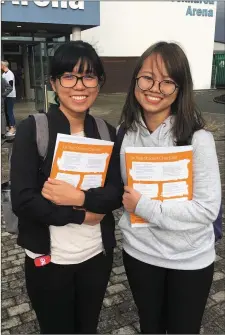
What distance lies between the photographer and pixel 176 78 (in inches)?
62.9

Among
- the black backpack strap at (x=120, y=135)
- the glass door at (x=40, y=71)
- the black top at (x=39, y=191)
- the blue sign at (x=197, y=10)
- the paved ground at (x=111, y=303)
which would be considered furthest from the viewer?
the blue sign at (x=197, y=10)

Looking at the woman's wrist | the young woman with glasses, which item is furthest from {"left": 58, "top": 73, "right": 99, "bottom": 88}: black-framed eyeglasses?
the woman's wrist

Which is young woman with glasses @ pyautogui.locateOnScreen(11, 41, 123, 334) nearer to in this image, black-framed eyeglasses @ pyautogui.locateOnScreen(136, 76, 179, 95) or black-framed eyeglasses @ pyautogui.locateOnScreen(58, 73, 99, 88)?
black-framed eyeglasses @ pyautogui.locateOnScreen(58, 73, 99, 88)

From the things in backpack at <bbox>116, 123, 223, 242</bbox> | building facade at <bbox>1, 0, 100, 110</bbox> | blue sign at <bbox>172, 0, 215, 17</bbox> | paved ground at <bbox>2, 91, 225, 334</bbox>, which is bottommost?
paved ground at <bbox>2, 91, 225, 334</bbox>

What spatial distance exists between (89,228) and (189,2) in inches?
973

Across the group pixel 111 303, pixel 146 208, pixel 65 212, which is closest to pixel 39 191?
pixel 65 212

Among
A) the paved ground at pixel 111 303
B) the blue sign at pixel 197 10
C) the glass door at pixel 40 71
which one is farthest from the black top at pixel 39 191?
the blue sign at pixel 197 10

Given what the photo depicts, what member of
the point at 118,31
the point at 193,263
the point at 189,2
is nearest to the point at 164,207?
the point at 193,263

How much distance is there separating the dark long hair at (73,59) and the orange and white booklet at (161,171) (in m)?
0.43

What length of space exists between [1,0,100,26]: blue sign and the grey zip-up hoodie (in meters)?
10.9

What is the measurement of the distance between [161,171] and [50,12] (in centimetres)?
1142

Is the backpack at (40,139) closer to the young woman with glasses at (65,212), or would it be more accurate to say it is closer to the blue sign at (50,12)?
the young woman with glasses at (65,212)

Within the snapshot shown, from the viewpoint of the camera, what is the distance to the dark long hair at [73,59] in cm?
157

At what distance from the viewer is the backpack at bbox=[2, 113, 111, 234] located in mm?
1536
